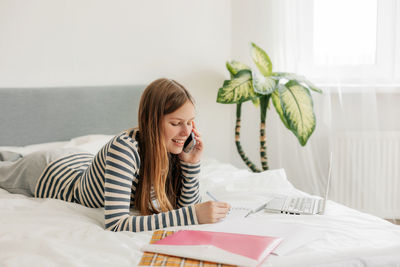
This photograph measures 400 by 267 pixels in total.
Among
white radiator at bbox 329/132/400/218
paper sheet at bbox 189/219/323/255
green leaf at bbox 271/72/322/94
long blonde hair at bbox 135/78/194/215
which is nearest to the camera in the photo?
paper sheet at bbox 189/219/323/255

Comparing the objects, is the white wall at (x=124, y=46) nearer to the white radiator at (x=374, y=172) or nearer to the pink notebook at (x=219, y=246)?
the white radiator at (x=374, y=172)

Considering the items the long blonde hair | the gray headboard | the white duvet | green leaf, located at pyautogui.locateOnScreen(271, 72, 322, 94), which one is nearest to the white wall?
the gray headboard

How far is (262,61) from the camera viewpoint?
2.61 metres

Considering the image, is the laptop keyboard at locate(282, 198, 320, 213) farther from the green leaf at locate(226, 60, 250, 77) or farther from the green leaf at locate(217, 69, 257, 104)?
the green leaf at locate(226, 60, 250, 77)

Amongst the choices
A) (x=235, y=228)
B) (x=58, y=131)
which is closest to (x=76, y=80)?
(x=58, y=131)

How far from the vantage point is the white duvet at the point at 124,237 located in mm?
1018

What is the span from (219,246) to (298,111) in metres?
1.50

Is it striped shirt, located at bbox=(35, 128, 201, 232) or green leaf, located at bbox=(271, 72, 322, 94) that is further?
green leaf, located at bbox=(271, 72, 322, 94)

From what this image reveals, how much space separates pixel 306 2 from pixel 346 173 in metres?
1.13

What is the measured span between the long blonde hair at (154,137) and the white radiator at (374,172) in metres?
1.64

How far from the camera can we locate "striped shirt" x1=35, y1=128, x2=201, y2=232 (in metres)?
1.22

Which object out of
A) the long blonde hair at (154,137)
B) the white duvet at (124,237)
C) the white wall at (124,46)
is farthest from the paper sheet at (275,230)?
the white wall at (124,46)

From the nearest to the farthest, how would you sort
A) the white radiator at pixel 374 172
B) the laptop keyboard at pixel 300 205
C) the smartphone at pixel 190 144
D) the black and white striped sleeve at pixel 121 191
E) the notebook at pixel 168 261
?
the notebook at pixel 168 261 → the black and white striped sleeve at pixel 121 191 → the laptop keyboard at pixel 300 205 → the smartphone at pixel 190 144 → the white radiator at pixel 374 172

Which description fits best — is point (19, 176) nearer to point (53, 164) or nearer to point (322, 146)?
point (53, 164)
